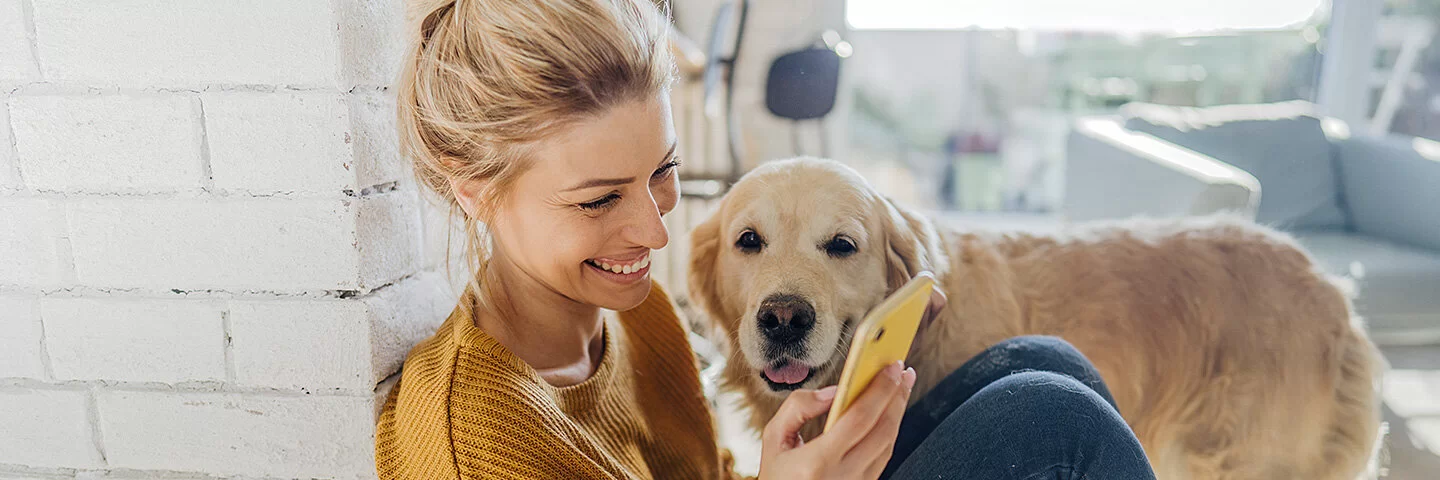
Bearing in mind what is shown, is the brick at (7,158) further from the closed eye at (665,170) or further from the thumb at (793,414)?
the thumb at (793,414)

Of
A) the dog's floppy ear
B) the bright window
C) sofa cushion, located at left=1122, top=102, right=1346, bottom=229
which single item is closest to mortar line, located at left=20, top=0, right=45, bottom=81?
the dog's floppy ear

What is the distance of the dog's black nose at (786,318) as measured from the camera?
1246 mm

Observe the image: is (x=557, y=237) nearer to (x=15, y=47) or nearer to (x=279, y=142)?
(x=279, y=142)

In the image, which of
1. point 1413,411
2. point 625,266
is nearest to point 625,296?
point 625,266

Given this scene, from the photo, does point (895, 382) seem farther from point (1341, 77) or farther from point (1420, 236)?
point (1341, 77)

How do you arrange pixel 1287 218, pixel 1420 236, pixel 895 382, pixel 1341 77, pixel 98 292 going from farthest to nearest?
pixel 1341 77 < pixel 1287 218 < pixel 1420 236 < pixel 98 292 < pixel 895 382

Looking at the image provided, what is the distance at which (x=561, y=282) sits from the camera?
0.94 metres

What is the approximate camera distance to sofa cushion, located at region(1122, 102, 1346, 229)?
3379mm

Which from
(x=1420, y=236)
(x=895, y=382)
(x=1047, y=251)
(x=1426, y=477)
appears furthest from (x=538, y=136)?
(x=1420, y=236)

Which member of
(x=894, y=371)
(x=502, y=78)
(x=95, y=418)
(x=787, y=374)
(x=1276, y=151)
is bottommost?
(x=1276, y=151)

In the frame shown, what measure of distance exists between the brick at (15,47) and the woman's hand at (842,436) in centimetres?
Answer: 77

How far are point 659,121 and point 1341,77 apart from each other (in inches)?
183

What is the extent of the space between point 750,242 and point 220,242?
719 millimetres

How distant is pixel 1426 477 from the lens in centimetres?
206
